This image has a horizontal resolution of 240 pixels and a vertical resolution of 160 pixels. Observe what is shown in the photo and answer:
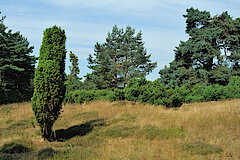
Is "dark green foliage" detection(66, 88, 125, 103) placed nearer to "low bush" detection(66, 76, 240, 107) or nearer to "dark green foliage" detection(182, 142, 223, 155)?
"low bush" detection(66, 76, 240, 107)

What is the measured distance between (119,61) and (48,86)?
87.8 ft

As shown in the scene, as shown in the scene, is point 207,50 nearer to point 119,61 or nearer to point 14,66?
point 119,61

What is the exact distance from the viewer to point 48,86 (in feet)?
23.6

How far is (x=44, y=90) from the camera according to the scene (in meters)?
7.19

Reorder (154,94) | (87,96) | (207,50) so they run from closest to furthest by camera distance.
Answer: (154,94), (87,96), (207,50)

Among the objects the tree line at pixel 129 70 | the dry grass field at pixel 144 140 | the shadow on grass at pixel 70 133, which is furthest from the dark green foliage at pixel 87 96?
the shadow on grass at pixel 70 133

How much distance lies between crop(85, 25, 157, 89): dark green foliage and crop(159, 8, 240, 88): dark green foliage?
6108mm

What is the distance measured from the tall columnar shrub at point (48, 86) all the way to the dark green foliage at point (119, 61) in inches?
935

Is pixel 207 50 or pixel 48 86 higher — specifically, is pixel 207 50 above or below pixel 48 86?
above

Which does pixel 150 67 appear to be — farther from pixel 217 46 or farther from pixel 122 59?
pixel 217 46

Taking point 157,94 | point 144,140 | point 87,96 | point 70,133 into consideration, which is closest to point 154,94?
point 157,94

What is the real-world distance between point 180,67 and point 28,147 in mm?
24849

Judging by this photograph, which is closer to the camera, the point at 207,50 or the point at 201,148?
the point at 201,148

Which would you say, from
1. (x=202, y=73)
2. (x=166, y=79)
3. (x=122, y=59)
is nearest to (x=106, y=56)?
(x=122, y=59)
